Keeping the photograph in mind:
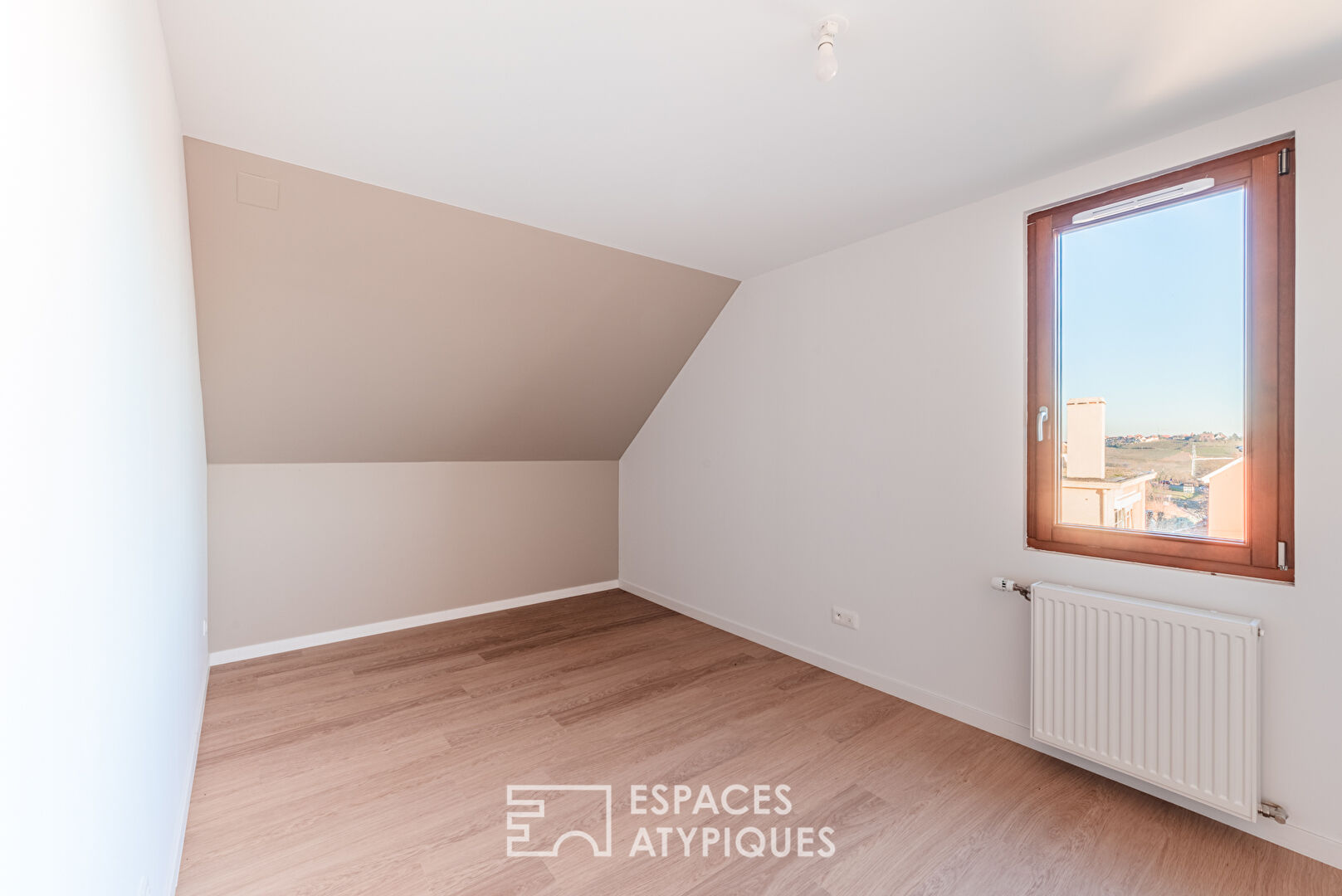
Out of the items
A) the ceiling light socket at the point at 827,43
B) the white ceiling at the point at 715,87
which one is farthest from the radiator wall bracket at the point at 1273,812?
the ceiling light socket at the point at 827,43

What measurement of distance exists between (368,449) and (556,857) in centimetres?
301

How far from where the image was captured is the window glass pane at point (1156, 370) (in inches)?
88.3

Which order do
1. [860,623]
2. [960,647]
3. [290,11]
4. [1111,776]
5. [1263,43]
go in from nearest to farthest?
[290,11] < [1263,43] < [1111,776] < [960,647] < [860,623]

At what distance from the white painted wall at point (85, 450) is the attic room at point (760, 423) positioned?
13 millimetres

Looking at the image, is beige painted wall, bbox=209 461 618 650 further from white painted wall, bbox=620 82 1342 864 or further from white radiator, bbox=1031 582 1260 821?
white radiator, bbox=1031 582 1260 821

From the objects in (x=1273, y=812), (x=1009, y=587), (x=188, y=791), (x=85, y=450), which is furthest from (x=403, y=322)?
(x=1273, y=812)

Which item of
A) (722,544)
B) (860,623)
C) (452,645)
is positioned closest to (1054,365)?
(860,623)

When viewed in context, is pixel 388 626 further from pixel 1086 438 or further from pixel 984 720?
pixel 1086 438

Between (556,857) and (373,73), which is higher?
(373,73)

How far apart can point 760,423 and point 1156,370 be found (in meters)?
2.11

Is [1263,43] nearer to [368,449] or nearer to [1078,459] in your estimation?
[1078,459]

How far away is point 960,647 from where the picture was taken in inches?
117

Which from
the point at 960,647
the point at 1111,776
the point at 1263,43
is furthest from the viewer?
the point at 960,647

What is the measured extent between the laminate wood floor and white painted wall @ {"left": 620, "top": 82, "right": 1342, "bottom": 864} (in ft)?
1.08
